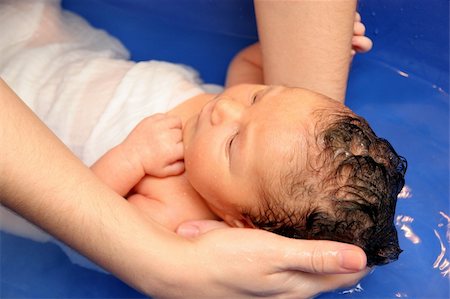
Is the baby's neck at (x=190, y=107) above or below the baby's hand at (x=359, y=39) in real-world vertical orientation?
below

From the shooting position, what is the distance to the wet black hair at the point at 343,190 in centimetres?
103

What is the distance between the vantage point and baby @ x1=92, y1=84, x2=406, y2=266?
3.42 ft

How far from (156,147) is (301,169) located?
1.26 feet

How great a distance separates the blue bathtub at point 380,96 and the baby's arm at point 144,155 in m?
0.29

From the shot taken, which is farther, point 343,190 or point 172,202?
point 172,202

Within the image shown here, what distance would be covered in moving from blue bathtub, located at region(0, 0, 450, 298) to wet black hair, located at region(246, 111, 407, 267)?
41 cm

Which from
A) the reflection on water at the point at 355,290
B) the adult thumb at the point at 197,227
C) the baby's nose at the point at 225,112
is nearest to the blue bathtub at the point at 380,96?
the reflection on water at the point at 355,290

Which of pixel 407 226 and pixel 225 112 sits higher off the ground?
pixel 225 112

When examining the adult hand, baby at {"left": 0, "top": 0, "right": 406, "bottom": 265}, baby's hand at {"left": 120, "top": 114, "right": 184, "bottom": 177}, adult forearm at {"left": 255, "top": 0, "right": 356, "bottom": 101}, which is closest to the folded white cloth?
baby at {"left": 0, "top": 0, "right": 406, "bottom": 265}

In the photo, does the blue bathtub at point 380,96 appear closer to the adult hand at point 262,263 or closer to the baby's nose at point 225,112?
the adult hand at point 262,263

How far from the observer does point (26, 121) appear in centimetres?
107

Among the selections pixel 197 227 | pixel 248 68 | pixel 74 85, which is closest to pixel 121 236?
pixel 197 227

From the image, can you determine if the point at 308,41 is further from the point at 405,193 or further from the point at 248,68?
the point at 405,193

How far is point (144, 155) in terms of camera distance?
133 centimetres
